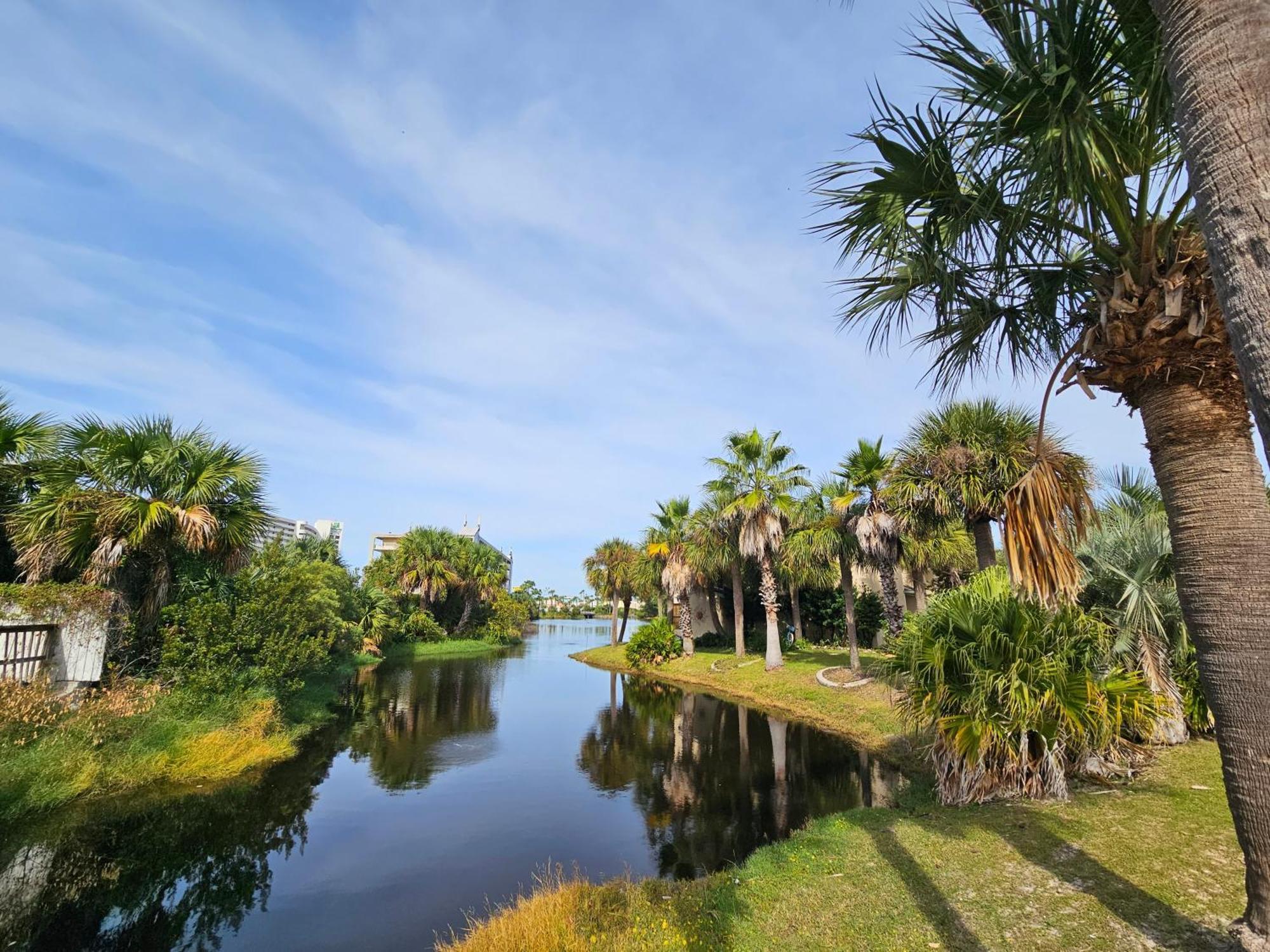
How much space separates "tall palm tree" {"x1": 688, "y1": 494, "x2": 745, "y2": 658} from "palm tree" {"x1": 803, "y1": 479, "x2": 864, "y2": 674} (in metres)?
4.53

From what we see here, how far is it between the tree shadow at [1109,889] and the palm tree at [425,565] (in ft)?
143

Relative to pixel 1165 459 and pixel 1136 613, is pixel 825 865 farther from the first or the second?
pixel 1136 613

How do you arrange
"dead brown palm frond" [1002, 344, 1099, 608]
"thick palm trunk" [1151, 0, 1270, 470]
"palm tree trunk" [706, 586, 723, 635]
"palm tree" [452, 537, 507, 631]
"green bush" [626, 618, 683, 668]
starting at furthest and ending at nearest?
"palm tree" [452, 537, 507, 631]
"palm tree trunk" [706, 586, 723, 635]
"green bush" [626, 618, 683, 668]
"dead brown palm frond" [1002, 344, 1099, 608]
"thick palm trunk" [1151, 0, 1270, 470]

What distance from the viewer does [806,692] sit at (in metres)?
20.5

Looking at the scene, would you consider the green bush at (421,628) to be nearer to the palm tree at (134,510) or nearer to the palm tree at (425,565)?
the palm tree at (425,565)

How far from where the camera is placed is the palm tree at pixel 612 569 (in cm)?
4456

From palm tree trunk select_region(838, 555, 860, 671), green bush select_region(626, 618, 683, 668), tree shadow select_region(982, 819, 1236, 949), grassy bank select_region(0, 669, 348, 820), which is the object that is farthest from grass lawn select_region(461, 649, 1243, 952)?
green bush select_region(626, 618, 683, 668)

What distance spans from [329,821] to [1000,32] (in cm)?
1373

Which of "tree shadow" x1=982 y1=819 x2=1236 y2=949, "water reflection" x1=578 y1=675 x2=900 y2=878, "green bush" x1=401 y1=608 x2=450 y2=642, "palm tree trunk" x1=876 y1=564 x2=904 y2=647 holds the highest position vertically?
"palm tree trunk" x1=876 y1=564 x2=904 y2=647

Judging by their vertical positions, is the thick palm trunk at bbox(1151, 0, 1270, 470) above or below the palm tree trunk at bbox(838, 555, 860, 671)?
above

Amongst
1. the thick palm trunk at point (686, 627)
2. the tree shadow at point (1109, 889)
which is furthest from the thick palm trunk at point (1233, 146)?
the thick palm trunk at point (686, 627)

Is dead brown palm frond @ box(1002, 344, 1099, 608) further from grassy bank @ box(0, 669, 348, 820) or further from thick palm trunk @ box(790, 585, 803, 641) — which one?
thick palm trunk @ box(790, 585, 803, 641)

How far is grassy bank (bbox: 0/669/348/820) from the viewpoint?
8.63 metres

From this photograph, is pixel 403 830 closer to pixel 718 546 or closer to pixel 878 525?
pixel 878 525
